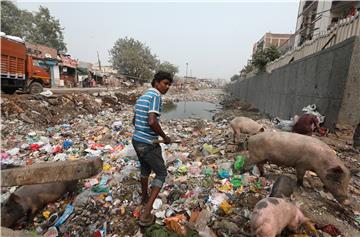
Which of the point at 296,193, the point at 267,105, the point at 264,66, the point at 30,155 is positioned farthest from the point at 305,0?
the point at 30,155

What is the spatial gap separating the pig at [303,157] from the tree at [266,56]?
13.5m

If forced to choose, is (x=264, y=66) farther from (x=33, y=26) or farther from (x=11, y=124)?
(x=33, y=26)

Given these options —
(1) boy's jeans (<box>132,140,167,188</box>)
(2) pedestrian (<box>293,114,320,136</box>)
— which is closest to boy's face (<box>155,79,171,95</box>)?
(1) boy's jeans (<box>132,140,167,188</box>)

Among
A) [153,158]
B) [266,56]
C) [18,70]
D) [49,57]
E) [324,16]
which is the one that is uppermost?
[324,16]

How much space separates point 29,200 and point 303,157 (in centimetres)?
394

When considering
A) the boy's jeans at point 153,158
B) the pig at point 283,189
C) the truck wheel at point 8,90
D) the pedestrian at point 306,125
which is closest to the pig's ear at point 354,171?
the pedestrian at point 306,125

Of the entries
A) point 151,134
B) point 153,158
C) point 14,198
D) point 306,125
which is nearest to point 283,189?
point 153,158

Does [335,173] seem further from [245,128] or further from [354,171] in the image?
[245,128]

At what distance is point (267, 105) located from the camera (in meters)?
13.0

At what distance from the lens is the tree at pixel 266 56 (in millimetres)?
15410

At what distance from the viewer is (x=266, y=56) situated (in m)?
15.7

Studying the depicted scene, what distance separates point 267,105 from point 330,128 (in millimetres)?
7558

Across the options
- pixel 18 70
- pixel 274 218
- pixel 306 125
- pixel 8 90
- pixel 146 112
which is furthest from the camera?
pixel 8 90

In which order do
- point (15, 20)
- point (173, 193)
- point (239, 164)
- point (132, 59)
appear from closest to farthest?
point (173, 193) → point (239, 164) → point (15, 20) → point (132, 59)
